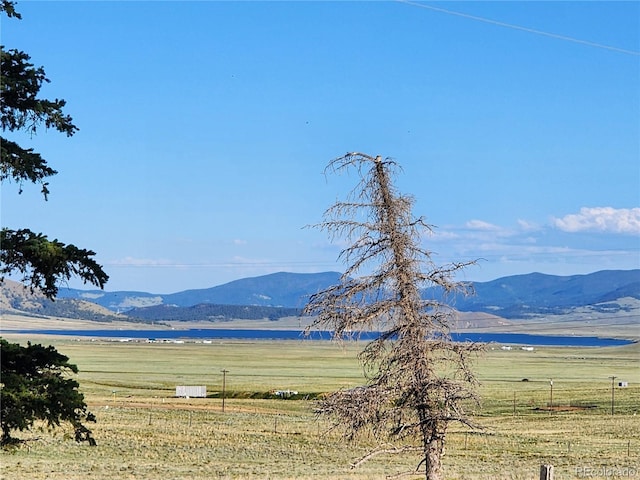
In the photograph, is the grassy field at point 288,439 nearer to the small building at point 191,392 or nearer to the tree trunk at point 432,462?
the small building at point 191,392

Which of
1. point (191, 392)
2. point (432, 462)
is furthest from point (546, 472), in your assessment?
point (191, 392)

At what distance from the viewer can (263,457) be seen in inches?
1570

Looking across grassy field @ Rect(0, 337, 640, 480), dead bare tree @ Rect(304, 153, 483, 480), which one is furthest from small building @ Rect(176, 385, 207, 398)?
dead bare tree @ Rect(304, 153, 483, 480)

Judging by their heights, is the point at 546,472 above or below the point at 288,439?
above

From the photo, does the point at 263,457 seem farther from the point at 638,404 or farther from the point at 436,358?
the point at 638,404

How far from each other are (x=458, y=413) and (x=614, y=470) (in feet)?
62.7

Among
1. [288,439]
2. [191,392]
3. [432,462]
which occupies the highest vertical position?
[432,462]

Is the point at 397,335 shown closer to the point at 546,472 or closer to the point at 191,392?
the point at 546,472

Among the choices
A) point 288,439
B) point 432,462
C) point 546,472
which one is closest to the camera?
point 546,472

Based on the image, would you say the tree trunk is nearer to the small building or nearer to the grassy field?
the grassy field

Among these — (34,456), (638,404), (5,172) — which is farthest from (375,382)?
(638,404)

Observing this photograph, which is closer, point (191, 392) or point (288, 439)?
point (288, 439)

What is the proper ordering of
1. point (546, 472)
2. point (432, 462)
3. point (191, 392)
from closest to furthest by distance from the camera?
point (546, 472) → point (432, 462) → point (191, 392)

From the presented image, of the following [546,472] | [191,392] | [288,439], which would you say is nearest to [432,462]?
[546,472]
